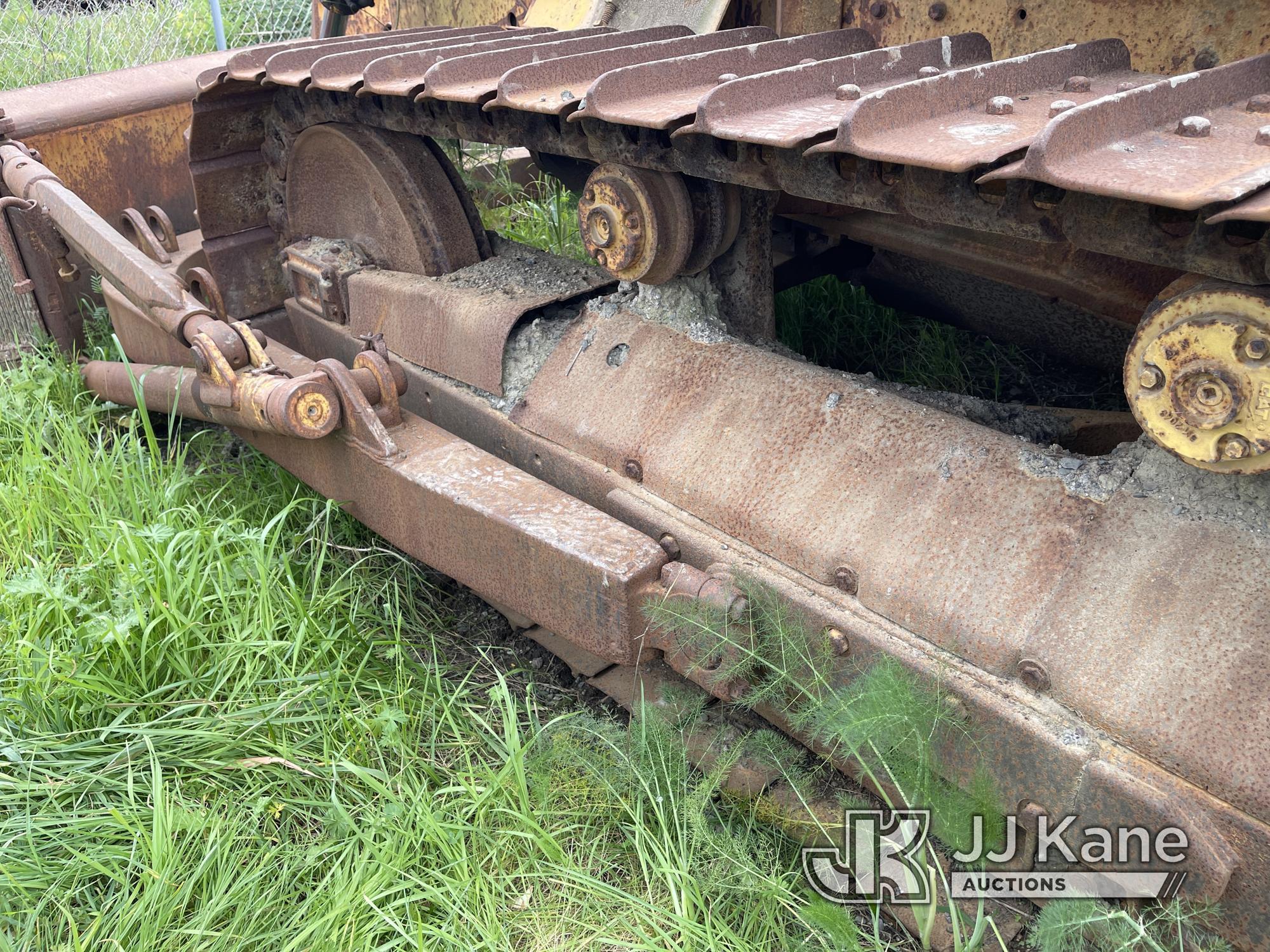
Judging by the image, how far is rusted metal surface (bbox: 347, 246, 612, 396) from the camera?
2.52m

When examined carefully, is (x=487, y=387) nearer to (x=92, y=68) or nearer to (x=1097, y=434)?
(x=1097, y=434)

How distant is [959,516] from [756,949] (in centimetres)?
80

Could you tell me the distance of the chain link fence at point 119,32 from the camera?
24.8 ft

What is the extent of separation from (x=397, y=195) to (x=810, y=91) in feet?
4.47

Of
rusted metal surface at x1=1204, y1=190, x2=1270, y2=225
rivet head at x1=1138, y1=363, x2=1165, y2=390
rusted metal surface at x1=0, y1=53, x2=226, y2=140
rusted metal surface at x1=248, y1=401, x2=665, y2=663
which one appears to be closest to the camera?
rusted metal surface at x1=1204, y1=190, x2=1270, y2=225

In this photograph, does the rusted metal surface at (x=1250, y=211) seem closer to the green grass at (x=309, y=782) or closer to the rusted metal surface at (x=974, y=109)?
the rusted metal surface at (x=974, y=109)

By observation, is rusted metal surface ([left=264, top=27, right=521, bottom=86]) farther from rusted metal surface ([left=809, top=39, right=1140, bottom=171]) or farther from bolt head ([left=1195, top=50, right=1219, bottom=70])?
bolt head ([left=1195, top=50, right=1219, bottom=70])

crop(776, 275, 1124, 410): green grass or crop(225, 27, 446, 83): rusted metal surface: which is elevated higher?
crop(225, 27, 446, 83): rusted metal surface

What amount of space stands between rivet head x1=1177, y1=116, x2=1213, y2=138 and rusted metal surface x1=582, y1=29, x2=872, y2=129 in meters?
0.70

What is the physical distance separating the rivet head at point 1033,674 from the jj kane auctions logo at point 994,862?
0.20 metres

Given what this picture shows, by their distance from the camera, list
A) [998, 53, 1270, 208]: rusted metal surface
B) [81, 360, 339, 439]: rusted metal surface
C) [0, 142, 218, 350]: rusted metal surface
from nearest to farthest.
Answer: [998, 53, 1270, 208]: rusted metal surface, [81, 360, 339, 439]: rusted metal surface, [0, 142, 218, 350]: rusted metal surface

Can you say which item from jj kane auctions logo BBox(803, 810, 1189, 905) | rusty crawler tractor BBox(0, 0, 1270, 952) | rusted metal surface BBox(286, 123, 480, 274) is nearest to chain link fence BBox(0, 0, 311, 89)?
rusty crawler tractor BBox(0, 0, 1270, 952)

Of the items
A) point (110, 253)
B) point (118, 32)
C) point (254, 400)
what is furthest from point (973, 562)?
point (118, 32)

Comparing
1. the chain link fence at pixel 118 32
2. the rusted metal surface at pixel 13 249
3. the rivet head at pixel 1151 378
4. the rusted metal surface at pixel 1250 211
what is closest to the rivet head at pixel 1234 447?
the rivet head at pixel 1151 378
